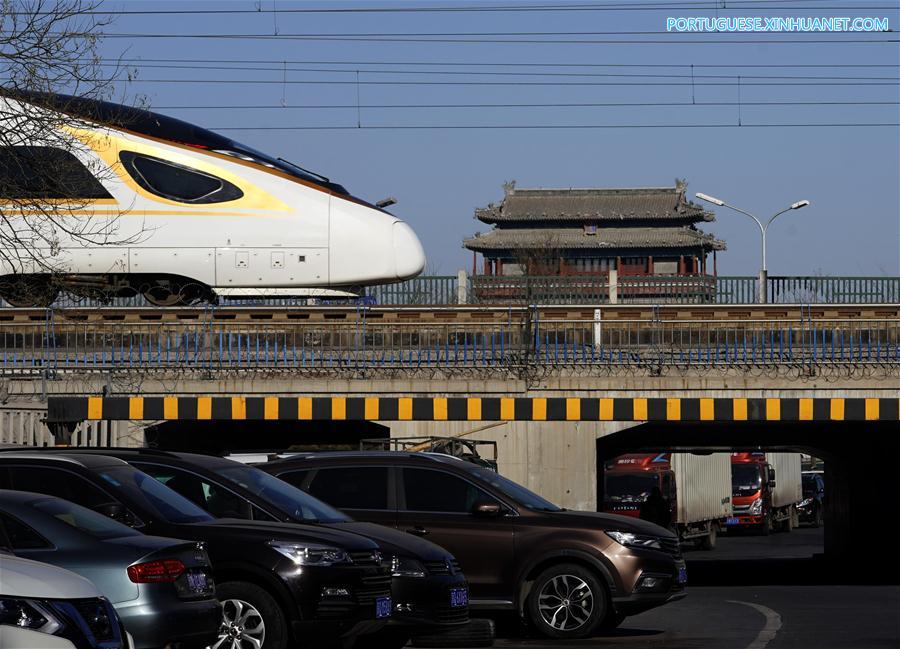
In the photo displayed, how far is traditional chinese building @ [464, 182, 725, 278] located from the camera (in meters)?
71.4

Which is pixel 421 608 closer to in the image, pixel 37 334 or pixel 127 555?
pixel 127 555

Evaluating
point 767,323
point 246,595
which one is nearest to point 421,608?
point 246,595

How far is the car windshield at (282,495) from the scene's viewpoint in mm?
10523

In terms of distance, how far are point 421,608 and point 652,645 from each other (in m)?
2.70

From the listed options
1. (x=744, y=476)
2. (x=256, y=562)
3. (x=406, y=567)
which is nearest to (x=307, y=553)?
(x=256, y=562)

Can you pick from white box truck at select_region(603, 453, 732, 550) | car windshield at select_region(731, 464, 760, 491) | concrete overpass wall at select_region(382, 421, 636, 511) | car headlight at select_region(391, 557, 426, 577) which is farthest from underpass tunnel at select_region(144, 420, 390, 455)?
car windshield at select_region(731, 464, 760, 491)

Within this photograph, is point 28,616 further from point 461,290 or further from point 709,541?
point 709,541

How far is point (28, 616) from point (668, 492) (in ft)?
97.1

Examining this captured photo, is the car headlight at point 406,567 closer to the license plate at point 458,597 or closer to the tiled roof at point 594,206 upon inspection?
the license plate at point 458,597

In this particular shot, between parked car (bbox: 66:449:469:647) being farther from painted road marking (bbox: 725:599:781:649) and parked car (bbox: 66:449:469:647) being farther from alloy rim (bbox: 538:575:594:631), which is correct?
painted road marking (bbox: 725:599:781:649)

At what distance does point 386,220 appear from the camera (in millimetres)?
27812

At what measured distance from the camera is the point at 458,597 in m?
10.8

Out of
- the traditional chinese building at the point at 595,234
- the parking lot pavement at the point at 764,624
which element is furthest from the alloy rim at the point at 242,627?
the traditional chinese building at the point at 595,234

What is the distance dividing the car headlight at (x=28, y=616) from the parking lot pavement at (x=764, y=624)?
20.8ft
